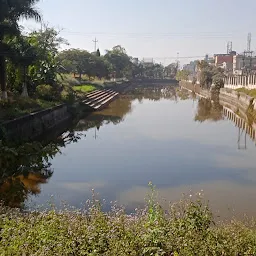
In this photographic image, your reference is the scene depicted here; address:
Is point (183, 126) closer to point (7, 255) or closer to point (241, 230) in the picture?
point (241, 230)

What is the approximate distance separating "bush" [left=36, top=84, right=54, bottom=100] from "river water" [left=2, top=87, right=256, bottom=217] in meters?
4.85

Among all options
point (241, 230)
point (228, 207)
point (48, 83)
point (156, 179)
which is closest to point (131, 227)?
point (241, 230)

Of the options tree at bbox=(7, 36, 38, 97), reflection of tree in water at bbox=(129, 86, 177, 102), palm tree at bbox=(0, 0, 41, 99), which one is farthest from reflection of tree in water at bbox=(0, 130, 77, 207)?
reflection of tree in water at bbox=(129, 86, 177, 102)

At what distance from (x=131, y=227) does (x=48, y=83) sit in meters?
26.8

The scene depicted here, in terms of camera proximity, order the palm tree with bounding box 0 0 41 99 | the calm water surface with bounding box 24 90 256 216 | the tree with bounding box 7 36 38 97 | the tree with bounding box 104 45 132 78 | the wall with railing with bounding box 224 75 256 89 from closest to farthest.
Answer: the calm water surface with bounding box 24 90 256 216 < the palm tree with bounding box 0 0 41 99 < the tree with bounding box 7 36 38 97 < the wall with railing with bounding box 224 75 256 89 < the tree with bounding box 104 45 132 78

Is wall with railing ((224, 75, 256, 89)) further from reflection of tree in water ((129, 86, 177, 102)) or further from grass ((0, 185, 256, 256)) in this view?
grass ((0, 185, 256, 256))

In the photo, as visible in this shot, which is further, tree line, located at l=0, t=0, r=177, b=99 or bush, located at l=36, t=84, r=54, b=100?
bush, located at l=36, t=84, r=54, b=100

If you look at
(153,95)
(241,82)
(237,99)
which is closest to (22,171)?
(237,99)

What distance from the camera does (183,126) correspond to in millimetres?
28781

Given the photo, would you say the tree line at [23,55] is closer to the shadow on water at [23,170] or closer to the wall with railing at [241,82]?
the shadow on water at [23,170]

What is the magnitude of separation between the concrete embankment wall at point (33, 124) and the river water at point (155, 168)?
6.62ft

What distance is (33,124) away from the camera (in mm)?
20688

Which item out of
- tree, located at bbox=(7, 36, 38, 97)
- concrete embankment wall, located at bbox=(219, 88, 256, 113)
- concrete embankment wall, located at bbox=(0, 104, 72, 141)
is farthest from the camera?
concrete embankment wall, located at bbox=(219, 88, 256, 113)

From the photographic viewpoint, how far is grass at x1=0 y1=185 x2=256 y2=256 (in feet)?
17.0
